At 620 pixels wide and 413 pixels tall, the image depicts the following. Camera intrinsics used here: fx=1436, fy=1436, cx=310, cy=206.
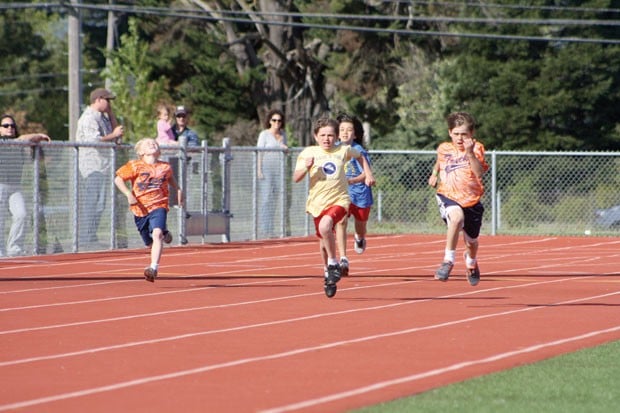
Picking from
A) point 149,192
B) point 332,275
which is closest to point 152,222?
point 149,192

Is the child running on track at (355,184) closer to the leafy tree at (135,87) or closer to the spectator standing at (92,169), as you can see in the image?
the spectator standing at (92,169)

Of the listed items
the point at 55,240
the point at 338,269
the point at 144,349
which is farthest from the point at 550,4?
the point at 144,349

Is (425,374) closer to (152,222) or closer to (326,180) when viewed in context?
(326,180)

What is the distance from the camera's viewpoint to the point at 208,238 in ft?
83.0

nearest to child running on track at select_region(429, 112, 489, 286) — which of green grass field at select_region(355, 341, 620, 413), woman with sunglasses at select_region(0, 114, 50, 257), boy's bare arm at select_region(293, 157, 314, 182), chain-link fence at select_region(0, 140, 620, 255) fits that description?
boy's bare arm at select_region(293, 157, 314, 182)

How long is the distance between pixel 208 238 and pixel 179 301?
1147 centimetres

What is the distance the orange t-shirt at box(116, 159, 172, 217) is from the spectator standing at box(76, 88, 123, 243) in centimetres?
601

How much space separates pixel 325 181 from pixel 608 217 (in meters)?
16.5

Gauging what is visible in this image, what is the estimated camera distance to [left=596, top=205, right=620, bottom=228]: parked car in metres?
29.6

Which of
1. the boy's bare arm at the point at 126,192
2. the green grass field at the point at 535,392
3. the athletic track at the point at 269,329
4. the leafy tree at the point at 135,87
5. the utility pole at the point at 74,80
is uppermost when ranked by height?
the leafy tree at the point at 135,87

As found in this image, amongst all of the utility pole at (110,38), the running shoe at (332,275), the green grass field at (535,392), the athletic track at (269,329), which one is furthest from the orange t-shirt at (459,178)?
the utility pole at (110,38)

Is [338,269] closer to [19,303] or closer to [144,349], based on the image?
[19,303]

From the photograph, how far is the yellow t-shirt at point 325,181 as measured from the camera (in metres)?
Answer: 14.4

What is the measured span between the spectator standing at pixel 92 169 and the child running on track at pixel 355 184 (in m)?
4.77
